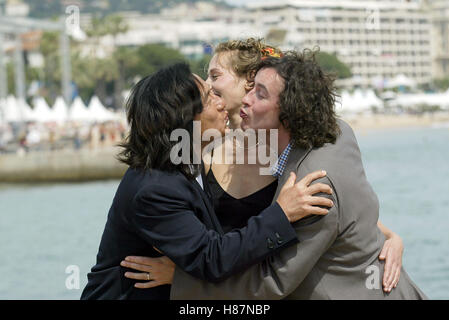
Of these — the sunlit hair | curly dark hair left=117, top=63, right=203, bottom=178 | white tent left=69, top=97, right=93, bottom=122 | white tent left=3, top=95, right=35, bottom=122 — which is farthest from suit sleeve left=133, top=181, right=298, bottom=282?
white tent left=69, top=97, right=93, bottom=122

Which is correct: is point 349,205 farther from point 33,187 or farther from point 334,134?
point 33,187

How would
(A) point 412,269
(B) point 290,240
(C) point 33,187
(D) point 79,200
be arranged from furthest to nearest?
(C) point 33,187 → (D) point 79,200 → (A) point 412,269 → (B) point 290,240

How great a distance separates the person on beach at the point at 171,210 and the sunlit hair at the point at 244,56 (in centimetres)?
56

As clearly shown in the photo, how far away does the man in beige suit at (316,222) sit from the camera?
2674 mm

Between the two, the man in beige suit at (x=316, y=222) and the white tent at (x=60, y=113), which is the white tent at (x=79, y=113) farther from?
the man in beige suit at (x=316, y=222)

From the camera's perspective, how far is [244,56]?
3.57 m

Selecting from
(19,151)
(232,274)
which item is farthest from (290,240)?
(19,151)

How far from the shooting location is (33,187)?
2848 centimetres

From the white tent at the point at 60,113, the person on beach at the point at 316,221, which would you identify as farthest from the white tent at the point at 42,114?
the person on beach at the point at 316,221

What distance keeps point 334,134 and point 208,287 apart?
0.66 meters

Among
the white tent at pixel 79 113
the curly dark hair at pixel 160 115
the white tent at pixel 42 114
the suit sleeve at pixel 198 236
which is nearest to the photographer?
the suit sleeve at pixel 198 236

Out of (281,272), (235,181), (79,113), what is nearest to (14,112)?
→ (79,113)

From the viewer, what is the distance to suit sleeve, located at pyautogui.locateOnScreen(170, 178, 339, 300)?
2.66 metres

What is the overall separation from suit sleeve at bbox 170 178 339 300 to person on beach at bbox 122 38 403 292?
0.28 ft
